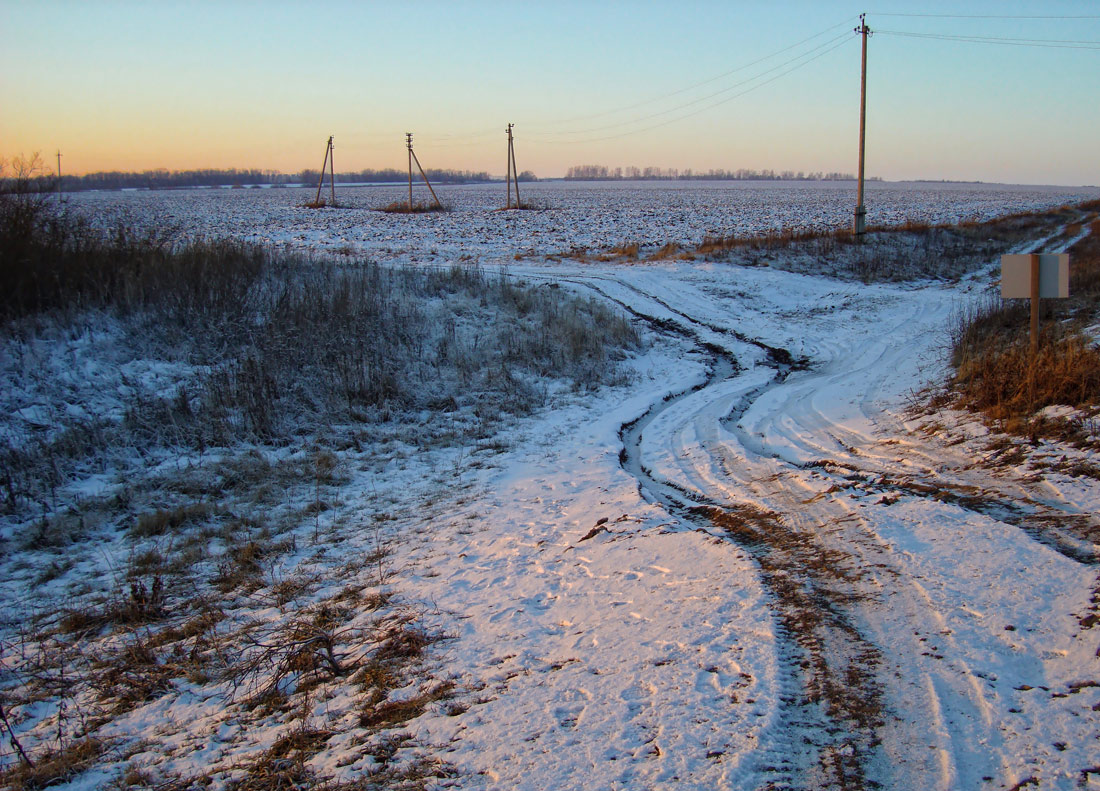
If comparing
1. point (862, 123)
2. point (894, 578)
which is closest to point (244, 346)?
point (894, 578)

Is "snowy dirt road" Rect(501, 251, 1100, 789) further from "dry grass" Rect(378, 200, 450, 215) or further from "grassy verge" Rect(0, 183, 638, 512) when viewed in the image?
"dry grass" Rect(378, 200, 450, 215)

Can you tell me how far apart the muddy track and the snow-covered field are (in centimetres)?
1

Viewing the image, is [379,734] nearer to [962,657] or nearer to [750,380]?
[962,657]

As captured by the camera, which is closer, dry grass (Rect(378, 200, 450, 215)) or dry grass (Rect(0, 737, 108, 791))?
dry grass (Rect(0, 737, 108, 791))

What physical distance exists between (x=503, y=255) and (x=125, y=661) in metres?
22.9

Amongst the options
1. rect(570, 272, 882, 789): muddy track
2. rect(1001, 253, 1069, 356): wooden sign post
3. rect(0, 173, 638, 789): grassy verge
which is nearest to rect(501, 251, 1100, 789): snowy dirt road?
rect(570, 272, 882, 789): muddy track

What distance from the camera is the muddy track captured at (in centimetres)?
296

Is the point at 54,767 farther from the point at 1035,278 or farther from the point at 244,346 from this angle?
the point at 1035,278

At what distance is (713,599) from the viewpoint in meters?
4.52

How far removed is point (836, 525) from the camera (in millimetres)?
5586

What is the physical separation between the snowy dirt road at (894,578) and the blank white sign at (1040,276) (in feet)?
5.84

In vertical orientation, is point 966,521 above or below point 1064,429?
below

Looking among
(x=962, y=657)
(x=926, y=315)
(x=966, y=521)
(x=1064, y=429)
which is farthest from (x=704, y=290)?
(x=962, y=657)

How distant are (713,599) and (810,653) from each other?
0.81 m
